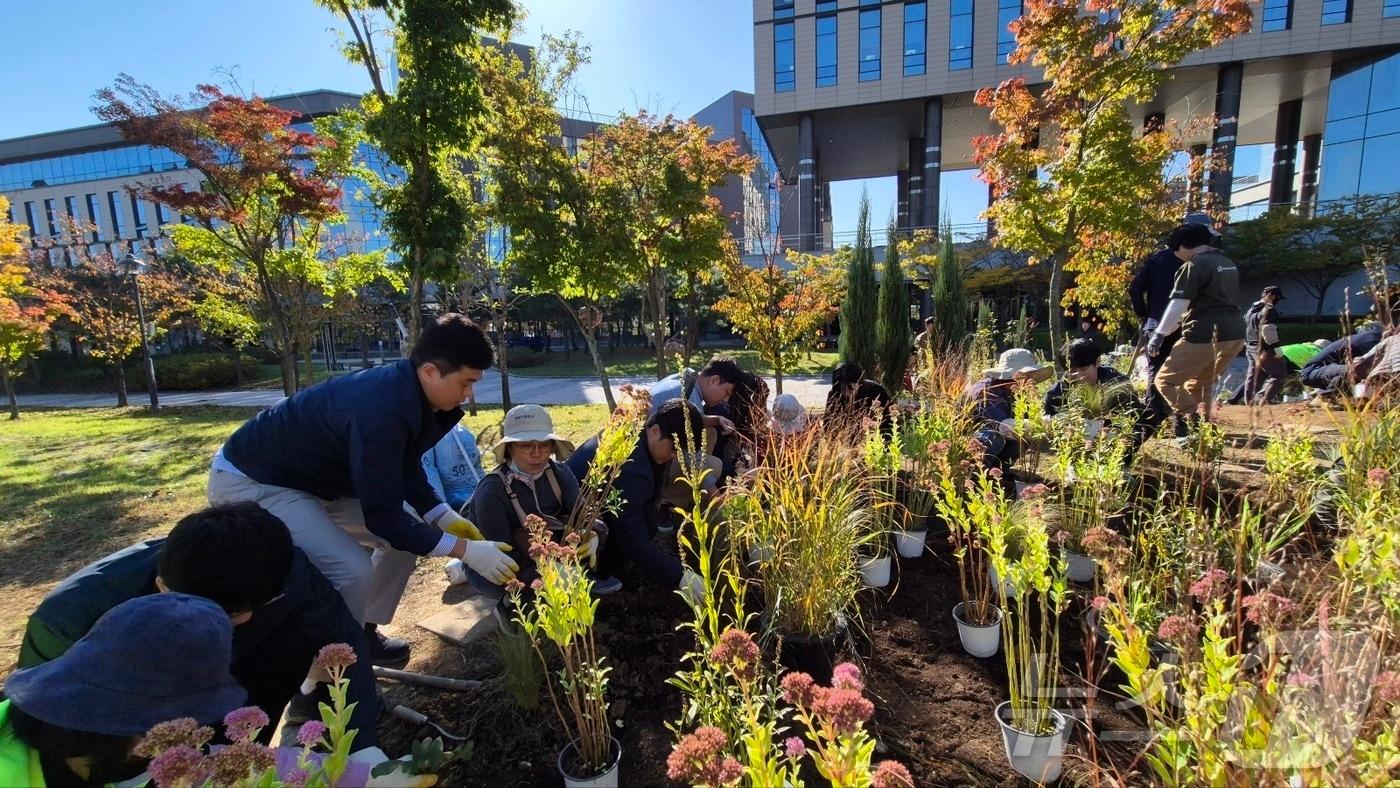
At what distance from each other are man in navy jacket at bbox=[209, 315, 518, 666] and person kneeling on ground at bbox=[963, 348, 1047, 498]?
2.54 meters

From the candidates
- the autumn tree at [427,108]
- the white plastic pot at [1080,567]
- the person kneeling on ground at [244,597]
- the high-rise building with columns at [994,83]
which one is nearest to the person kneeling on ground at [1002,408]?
the white plastic pot at [1080,567]

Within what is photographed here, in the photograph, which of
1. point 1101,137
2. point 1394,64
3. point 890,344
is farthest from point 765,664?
point 1394,64

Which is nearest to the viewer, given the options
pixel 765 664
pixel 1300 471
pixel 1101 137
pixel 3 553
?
pixel 765 664

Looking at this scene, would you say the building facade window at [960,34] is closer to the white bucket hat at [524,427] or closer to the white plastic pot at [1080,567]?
the white plastic pot at [1080,567]

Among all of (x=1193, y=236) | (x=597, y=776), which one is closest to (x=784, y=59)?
(x=1193, y=236)

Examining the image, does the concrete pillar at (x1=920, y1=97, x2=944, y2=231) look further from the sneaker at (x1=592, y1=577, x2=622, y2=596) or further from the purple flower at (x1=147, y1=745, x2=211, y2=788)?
the purple flower at (x1=147, y1=745, x2=211, y2=788)

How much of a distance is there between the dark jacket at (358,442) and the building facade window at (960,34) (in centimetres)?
2358

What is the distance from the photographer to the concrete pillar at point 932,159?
20453 millimetres

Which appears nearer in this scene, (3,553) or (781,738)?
(781,738)

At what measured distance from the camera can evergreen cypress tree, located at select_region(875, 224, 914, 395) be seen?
7.15 m

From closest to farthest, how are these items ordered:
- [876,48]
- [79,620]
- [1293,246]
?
[79,620] → [1293,246] → [876,48]

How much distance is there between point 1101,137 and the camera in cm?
650

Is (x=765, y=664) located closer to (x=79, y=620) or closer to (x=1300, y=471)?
(x=79, y=620)

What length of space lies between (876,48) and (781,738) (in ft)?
79.2
